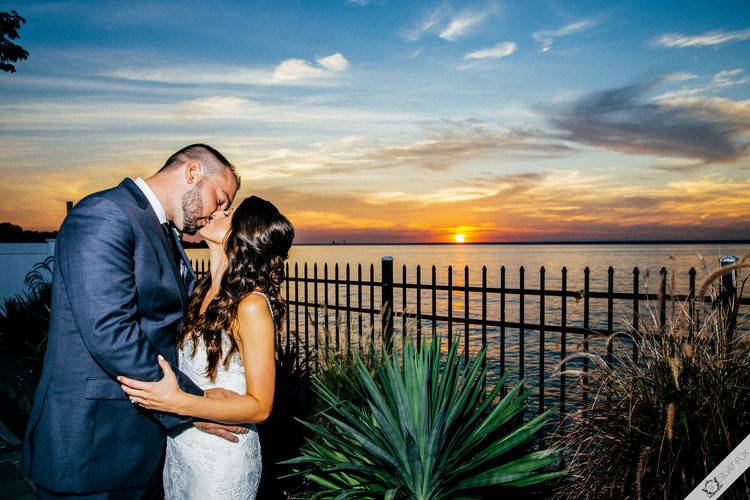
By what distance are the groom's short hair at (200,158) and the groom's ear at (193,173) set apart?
0.02m

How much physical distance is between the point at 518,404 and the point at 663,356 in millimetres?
825

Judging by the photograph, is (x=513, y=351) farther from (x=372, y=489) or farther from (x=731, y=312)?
(x=372, y=489)

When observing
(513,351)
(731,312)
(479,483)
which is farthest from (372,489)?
(513,351)

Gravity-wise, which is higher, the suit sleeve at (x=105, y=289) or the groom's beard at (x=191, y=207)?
the groom's beard at (x=191, y=207)

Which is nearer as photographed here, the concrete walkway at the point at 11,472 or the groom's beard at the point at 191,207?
the groom's beard at the point at 191,207

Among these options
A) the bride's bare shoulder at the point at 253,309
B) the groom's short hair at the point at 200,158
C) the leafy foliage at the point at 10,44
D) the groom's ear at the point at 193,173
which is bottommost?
the bride's bare shoulder at the point at 253,309

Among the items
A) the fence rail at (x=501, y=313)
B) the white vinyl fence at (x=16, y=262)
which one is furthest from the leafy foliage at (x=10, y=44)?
the fence rail at (x=501, y=313)

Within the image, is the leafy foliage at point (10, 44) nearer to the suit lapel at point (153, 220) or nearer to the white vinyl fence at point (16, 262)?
the white vinyl fence at point (16, 262)

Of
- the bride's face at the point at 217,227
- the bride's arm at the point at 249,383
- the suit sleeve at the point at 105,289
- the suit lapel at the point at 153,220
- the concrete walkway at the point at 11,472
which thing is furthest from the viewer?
the concrete walkway at the point at 11,472

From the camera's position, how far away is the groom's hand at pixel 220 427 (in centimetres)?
221

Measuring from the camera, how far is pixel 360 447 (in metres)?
2.81

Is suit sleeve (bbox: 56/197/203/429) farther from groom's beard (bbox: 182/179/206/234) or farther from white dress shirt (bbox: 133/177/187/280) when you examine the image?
groom's beard (bbox: 182/179/206/234)

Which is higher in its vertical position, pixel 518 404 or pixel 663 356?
pixel 663 356

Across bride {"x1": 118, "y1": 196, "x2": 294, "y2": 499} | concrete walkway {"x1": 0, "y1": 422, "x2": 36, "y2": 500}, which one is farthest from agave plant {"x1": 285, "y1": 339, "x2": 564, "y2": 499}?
concrete walkway {"x1": 0, "y1": 422, "x2": 36, "y2": 500}
